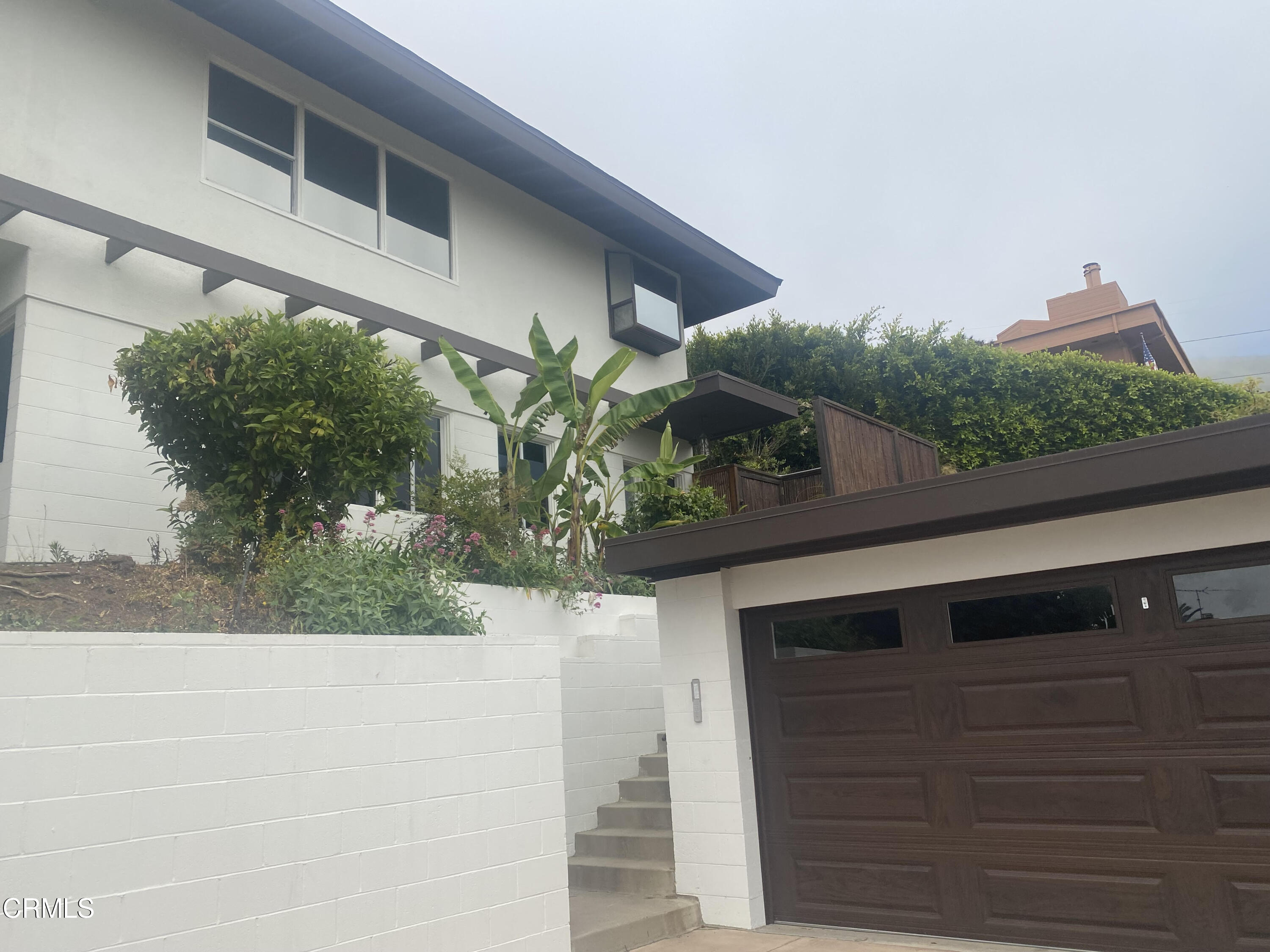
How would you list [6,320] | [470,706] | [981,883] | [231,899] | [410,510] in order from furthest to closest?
[410,510]
[6,320]
[981,883]
[470,706]
[231,899]

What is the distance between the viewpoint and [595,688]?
28.3 feet

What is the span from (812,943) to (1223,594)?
348 cm

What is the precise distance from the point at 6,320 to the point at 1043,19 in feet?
95.7

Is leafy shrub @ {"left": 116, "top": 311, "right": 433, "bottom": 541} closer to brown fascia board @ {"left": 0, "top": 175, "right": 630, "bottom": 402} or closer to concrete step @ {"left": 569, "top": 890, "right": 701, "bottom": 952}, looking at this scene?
brown fascia board @ {"left": 0, "top": 175, "right": 630, "bottom": 402}

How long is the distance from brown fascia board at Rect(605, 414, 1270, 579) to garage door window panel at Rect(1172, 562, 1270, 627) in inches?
19.6

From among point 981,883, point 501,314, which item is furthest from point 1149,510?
point 501,314

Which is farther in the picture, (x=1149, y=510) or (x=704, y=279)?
(x=704, y=279)

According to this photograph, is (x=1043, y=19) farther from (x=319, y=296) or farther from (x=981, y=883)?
(x=981, y=883)

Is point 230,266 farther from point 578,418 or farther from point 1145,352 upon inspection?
point 1145,352

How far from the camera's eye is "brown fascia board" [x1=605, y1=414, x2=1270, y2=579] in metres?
5.05

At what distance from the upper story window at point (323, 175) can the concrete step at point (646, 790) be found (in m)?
7.11

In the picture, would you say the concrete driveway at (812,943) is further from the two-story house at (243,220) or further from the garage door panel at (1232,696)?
the two-story house at (243,220)

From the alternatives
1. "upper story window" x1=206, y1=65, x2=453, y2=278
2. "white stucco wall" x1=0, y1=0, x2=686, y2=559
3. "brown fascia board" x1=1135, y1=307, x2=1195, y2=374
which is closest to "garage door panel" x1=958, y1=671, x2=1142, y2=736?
"white stucco wall" x1=0, y1=0, x2=686, y2=559

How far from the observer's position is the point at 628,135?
3841 cm
